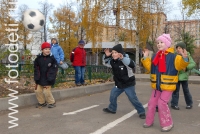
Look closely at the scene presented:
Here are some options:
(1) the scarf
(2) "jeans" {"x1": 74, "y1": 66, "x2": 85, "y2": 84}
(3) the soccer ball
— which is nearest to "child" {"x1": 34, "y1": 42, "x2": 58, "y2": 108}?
(3) the soccer ball

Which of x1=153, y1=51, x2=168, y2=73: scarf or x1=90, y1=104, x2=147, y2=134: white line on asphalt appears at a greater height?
x1=153, y1=51, x2=168, y2=73: scarf

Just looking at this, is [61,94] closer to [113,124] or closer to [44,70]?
[44,70]

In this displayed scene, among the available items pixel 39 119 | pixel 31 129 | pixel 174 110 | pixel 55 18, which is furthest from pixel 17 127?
pixel 55 18

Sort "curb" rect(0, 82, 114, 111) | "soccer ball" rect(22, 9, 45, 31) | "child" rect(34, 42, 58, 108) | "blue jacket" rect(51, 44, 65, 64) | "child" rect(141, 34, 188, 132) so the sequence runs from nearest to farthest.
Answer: "child" rect(141, 34, 188, 132)
"curb" rect(0, 82, 114, 111)
"child" rect(34, 42, 58, 108)
"soccer ball" rect(22, 9, 45, 31)
"blue jacket" rect(51, 44, 65, 64)

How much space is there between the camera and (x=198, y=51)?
197ft

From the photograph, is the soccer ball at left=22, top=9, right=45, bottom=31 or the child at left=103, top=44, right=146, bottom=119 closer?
the child at left=103, top=44, right=146, bottom=119

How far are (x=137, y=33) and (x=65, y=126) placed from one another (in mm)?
18053

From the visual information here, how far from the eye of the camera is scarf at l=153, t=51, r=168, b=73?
4.68 m

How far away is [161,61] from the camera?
15.4ft

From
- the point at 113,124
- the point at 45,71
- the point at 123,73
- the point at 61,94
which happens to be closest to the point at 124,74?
the point at 123,73

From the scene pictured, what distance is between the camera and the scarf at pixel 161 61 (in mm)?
4676

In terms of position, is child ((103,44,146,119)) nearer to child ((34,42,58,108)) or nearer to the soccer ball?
child ((34,42,58,108))

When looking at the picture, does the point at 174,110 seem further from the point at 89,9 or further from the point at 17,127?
the point at 89,9

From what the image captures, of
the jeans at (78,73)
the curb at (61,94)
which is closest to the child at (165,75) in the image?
the curb at (61,94)
